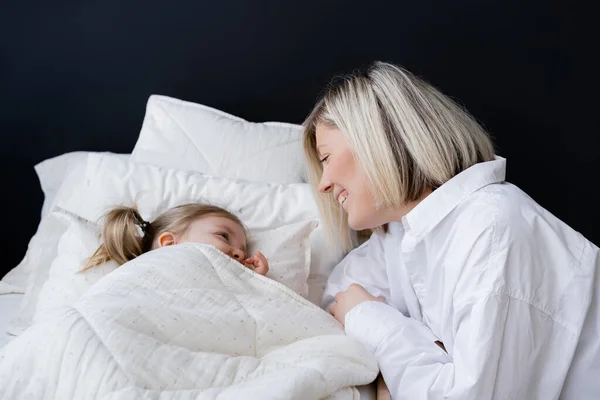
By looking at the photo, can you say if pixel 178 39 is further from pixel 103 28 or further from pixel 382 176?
pixel 382 176

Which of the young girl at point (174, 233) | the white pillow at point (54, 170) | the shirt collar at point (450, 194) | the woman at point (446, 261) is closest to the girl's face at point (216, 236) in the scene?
A: the young girl at point (174, 233)

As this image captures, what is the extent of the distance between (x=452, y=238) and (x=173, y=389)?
2.10 feet

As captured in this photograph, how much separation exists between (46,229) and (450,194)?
3.75ft

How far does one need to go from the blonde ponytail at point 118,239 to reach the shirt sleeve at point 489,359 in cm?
64

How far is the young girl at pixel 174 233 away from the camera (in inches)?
66.8

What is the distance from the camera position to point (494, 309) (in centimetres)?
131

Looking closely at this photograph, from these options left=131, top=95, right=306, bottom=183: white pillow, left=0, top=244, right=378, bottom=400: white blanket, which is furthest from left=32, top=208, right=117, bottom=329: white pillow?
left=131, top=95, right=306, bottom=183: white pillow

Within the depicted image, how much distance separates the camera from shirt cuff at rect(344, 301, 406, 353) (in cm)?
147

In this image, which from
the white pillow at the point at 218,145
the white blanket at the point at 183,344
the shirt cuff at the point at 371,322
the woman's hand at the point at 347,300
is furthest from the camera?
the white pillow at the point at 218,145

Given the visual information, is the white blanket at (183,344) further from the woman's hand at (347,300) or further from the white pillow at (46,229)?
the white pillow at (46,229)

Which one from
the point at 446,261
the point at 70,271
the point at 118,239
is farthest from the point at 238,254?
the point at 446,261

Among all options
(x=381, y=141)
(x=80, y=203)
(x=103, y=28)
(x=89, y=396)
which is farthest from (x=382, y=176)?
(x=103, y=28)

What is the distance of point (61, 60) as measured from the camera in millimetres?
2439

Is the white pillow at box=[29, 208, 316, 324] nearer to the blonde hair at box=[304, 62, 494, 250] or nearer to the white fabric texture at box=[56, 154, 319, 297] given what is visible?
the white fabric texture at box=[56, 154, 319, 297]
